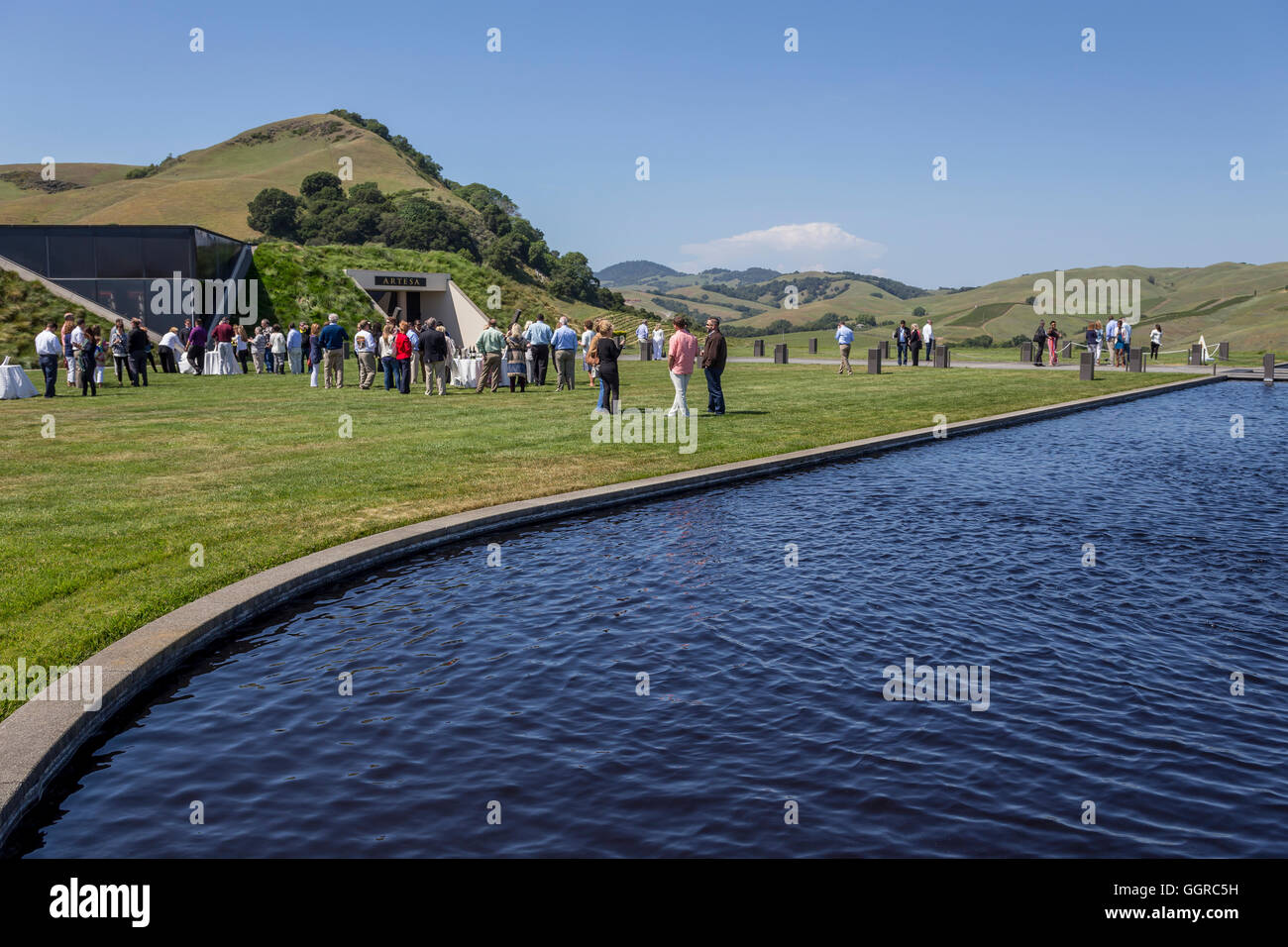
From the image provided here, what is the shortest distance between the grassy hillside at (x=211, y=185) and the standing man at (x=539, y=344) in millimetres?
102561

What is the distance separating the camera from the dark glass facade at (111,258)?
43.7m

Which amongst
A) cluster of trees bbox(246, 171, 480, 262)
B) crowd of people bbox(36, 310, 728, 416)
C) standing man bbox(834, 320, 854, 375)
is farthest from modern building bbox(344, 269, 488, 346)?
cluster of trees bbox(246, 171, 480, 262)

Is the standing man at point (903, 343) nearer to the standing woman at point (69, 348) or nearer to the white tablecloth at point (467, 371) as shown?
the white tablecloth at point (467, 371)

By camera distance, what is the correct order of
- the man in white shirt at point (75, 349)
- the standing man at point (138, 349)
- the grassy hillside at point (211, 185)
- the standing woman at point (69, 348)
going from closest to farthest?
the man in white shirt at point (75, 349), the standing woman at point (69, 348), the standing man at point (138, 349), the grassy hillside at point (211, 185)

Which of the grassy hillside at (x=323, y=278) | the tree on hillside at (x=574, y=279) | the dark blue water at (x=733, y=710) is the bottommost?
the dark blue water at (x=733, y=710)

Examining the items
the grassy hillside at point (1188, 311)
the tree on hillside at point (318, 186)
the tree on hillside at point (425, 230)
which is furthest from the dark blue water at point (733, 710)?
the tree on hillside at point (318, 186)

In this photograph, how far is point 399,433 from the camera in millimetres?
18281

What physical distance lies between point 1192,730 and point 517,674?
4136 mm

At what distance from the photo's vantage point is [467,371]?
29016mm

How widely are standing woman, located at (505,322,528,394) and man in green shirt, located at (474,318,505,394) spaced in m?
0.29

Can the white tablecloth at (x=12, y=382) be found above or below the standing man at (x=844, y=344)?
below

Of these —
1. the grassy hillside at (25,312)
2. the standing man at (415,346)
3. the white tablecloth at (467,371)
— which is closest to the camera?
the standing man at (415,346)
